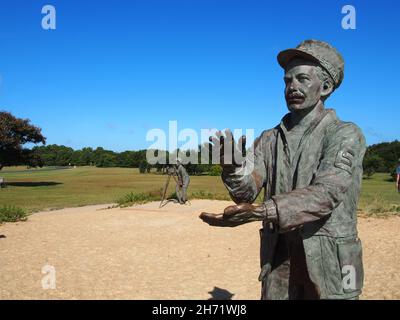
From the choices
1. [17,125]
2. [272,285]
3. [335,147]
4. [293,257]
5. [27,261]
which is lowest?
[27,261]

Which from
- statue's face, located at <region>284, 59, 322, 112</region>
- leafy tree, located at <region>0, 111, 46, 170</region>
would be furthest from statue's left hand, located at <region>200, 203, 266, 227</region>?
leafy tree, located at <region>0, 111, 46, 170</region>

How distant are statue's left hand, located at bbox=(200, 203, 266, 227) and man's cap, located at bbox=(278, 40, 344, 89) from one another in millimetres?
1080

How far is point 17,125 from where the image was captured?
35.0 meters

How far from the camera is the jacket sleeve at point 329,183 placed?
2.23 meters

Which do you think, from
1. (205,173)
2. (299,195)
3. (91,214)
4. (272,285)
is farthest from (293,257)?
(205,173)

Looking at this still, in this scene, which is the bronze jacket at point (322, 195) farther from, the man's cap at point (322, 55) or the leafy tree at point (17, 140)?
the leafy tree at point (17, 140)

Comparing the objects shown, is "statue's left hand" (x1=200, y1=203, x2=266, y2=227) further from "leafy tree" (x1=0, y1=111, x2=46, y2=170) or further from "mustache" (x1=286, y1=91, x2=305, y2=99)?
"leafy tree" (x1=0, y1=111, x2=46, y2=170)

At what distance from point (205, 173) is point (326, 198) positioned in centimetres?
6098

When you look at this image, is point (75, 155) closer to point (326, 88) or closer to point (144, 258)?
point (144, 258)

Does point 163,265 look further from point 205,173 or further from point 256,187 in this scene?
point 205,173

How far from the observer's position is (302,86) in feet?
8.80

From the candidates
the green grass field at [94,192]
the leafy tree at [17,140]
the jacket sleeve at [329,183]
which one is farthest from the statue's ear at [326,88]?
the leafy tree at [17,140]

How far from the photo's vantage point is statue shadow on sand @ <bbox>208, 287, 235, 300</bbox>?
263 inches

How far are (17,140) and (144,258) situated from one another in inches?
1142
